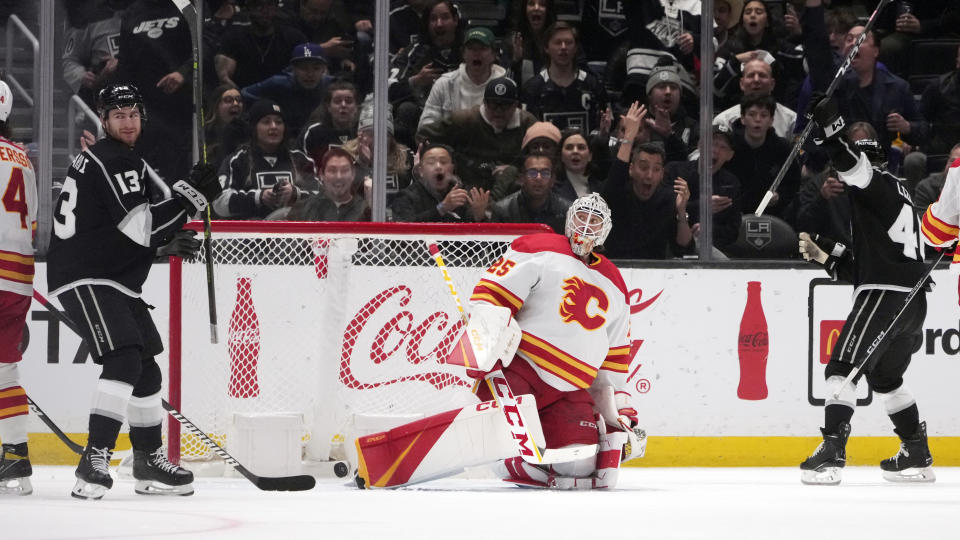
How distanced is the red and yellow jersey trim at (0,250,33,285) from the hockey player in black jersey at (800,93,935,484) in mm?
2531

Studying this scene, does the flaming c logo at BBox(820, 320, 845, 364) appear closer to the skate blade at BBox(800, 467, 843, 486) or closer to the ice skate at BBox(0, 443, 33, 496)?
the skate blade at BBox(800, 467, 843, 486)

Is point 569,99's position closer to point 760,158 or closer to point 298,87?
point 760,158

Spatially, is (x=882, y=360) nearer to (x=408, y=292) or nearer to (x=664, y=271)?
(x=664, y=271)

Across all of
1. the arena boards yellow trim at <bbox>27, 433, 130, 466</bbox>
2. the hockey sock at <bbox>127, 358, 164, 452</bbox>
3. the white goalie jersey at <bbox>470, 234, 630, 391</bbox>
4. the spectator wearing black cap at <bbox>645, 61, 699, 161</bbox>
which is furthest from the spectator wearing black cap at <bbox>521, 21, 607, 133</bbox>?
the hockey sock at <bbox>127, 358, 164, 452</bbox>

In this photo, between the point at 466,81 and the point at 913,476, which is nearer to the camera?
the point at 913,476

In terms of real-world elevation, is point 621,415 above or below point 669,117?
below

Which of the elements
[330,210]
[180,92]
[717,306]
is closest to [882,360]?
[717,306]

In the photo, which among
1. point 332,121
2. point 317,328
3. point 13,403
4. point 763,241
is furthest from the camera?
point 332,121

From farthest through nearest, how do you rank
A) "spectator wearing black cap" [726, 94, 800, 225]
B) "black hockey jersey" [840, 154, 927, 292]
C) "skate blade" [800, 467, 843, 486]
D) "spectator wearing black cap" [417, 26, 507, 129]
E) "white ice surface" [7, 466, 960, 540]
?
1. "spectator wearing black cap" [417, 26, 507, 129]
2. "spectator wearing black cap" [726, 94, 800, 225]
3. "black hockey jersey" [840, 154, 927, 292]
4. "skate blade" [800, 467, 843, 486]
5. "white ice surface" [7, 466, 960, 540]

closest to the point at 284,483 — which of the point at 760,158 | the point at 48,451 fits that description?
the point at 48,451

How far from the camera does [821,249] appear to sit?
15.7ft

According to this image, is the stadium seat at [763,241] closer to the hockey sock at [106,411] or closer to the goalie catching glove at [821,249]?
the goalie catching glove at [821,249]

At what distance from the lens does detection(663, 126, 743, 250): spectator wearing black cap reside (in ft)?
19.0

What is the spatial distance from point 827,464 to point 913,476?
0.41 m
